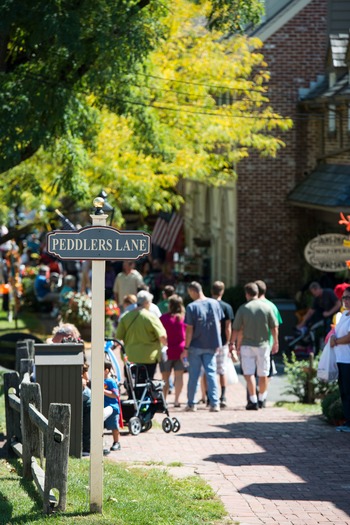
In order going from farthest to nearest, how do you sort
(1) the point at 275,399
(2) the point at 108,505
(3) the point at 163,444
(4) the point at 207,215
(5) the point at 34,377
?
(4) the point at 207,215 < (1) the point at 275,399 < (3) the point at 163,444 < (5) the point at 34,377 < (2) the point at 108,505

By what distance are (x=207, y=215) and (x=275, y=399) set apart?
1527cm

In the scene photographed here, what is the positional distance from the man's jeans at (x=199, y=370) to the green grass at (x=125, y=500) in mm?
4444

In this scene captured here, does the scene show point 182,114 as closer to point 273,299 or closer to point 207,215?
point 273,299

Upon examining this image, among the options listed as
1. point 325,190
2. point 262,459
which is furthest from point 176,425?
point 325,190


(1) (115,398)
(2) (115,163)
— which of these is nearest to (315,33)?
(2) (115,163)

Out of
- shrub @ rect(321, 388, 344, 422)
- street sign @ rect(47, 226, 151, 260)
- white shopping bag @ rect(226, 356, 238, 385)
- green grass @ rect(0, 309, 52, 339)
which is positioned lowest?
shrub @ rect(321, 388, 344, 422)

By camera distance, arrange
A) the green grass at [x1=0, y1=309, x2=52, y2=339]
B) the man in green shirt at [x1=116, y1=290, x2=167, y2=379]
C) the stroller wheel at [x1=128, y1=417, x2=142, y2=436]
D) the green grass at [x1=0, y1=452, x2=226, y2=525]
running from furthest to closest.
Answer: the green grass at [x1=0, y1=309, x2=52, y2=339] → the man in green shirt at [x1=116, y1=290, x2=167, y2=379] → the stroller wheel at [x1=128, y1=417, x2=142, y2=436] → the green grass at [x1=0, y1=452, x2=226, y2=525]

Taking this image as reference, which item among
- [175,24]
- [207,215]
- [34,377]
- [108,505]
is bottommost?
[108,505]

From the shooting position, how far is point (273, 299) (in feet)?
81.5

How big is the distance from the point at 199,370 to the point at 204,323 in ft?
2.25

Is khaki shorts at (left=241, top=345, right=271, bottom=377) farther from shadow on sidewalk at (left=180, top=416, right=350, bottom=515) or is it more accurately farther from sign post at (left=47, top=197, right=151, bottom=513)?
sign post at (left=47, top=197, right=151, bottom=513)

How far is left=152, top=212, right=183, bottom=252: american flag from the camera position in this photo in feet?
114

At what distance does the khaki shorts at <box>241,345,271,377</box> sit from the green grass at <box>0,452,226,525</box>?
4.58 meters

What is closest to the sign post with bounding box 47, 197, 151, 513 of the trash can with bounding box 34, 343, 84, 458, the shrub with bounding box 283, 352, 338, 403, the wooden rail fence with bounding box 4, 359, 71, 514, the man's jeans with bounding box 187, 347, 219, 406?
the wooden rail fence with bounding box 4, 359, 71, 514
